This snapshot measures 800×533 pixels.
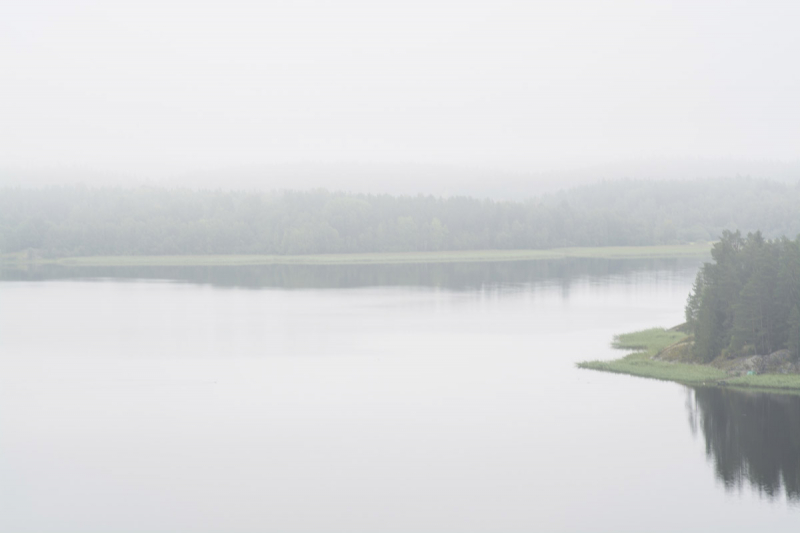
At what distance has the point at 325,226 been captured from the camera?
15775 centimetres

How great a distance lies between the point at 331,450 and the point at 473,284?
211 feet

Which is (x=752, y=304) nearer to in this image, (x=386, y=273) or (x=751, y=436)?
(x=751, y=436)

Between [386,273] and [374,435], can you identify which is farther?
[386,273]

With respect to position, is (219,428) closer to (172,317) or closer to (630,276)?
(172,317)

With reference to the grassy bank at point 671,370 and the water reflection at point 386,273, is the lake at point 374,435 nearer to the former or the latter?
the grassy bank at point 671,370

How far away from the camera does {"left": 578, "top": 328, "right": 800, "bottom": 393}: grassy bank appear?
30047 mm

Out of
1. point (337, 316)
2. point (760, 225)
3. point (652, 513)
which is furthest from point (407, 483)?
point (760, 225)

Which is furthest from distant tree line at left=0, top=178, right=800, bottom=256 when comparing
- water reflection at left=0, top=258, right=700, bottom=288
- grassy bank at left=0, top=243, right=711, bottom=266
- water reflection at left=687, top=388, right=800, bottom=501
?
water reflection at left=687, top=388, right=800, bottom=501

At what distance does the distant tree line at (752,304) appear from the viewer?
105ft

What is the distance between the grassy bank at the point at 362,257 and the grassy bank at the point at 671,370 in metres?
96.4

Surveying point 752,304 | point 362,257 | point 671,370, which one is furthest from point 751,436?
point 362,257

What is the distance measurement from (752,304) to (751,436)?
29.3 feet

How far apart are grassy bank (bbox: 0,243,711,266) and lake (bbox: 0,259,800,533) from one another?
285 feet

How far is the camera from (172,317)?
60125mm
